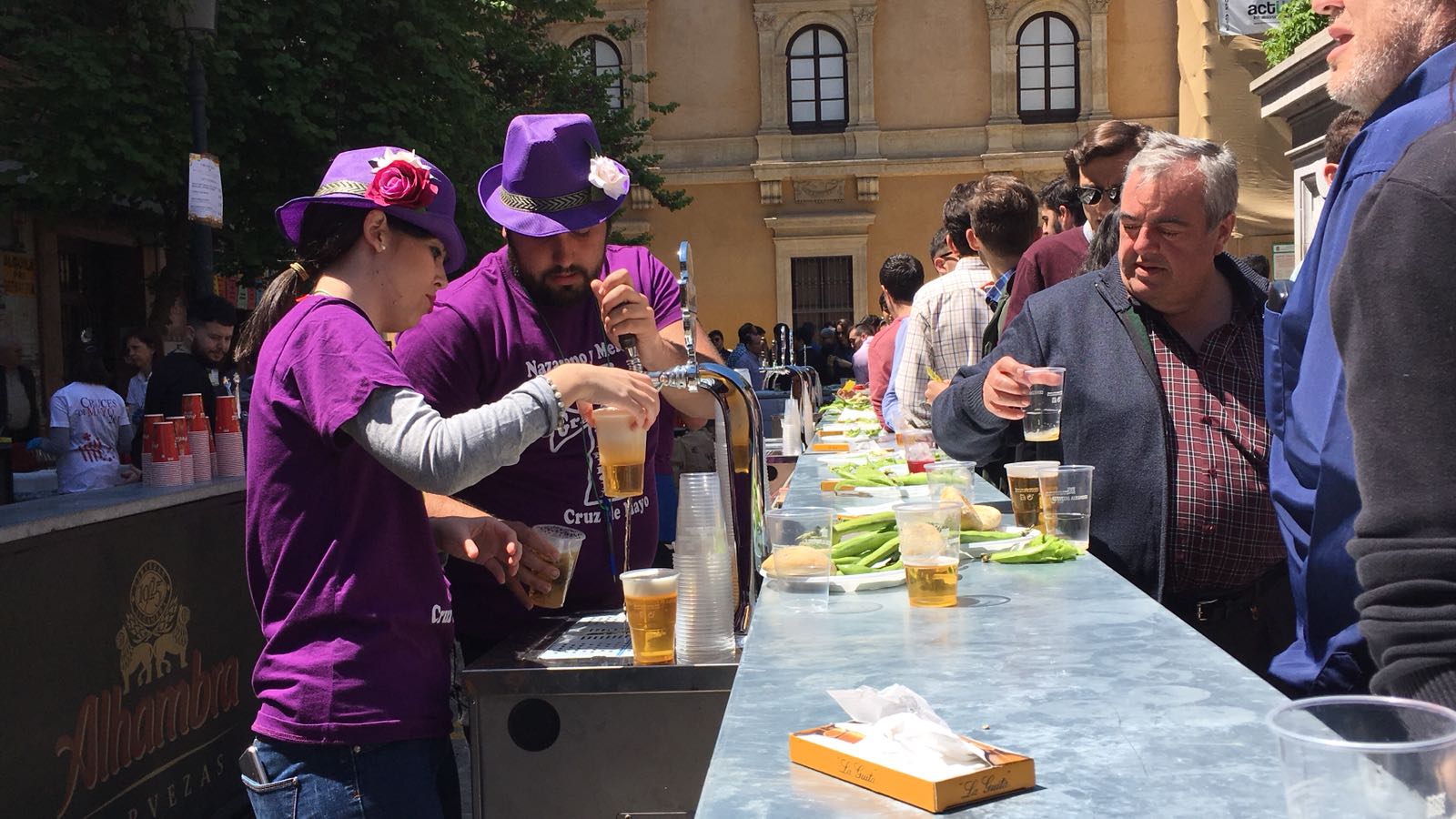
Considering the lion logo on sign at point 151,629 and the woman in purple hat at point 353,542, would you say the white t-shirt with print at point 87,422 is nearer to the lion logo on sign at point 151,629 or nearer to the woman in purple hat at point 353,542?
the lion logo on sign at point 151,629

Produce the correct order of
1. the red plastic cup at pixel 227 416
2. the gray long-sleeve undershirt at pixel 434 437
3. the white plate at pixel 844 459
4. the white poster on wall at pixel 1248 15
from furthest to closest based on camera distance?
the white poster on wall at pixel 1248 15, the red plastic cup at pixel 227 416, the white plate at pixel 844 459, the gray long-sleeve undershirt at pixel 434 437

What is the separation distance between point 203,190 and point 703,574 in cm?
684

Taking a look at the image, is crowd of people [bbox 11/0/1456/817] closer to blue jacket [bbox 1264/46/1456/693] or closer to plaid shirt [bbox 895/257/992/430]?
blue jacket [bbox 1264/46/1456/693]

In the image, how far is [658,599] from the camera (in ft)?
8.79

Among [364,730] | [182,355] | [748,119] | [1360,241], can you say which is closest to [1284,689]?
[1360,241]

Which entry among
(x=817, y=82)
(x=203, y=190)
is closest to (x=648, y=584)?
(x=203, y=190)

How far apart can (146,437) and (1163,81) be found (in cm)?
2824

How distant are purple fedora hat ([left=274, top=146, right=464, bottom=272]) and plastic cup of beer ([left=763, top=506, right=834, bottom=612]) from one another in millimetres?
981

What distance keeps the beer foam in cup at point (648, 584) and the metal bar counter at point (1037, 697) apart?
201 millimetres

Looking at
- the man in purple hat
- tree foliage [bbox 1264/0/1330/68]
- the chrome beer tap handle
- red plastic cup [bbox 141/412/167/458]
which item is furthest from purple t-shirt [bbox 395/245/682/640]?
tree foliage [bbox 1264/0/1330/68]

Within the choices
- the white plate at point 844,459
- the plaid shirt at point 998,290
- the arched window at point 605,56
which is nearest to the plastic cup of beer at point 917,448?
the white plate at point 844,459

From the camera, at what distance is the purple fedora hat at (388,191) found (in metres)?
2.63

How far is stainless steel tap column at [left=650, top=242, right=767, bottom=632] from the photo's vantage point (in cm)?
281

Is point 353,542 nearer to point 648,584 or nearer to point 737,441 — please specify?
point 648,584
